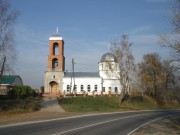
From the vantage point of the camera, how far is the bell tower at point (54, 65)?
2692 inches

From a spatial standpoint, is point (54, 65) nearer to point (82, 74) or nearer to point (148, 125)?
point (82, 74)

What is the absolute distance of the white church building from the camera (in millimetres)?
68806

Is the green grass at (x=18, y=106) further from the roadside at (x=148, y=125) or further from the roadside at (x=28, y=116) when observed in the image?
the roadside at (x=148, y=125)

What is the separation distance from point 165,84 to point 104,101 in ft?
69.7

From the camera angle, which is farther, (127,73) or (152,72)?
(152,72)

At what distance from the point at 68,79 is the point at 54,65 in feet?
16.2

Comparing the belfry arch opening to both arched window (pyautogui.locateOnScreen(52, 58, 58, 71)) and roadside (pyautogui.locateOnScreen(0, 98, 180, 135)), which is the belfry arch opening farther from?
roadside (pyautogui.locateOnScreen(0, 98, 180, 135))

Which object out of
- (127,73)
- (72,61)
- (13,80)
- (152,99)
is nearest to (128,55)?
(127,73)

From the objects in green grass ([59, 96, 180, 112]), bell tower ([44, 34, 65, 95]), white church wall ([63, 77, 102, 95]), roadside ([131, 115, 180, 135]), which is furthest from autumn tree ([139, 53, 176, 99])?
roadside ([131, 115, 180, 135])

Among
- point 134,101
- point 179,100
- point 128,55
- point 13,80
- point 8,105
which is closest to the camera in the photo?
point 8,105

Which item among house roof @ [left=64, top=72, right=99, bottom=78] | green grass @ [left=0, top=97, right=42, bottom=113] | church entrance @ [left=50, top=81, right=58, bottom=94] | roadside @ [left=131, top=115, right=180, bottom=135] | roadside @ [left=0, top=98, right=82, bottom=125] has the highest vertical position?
house roof @ [left=64, top=72, right=99, bottom=78]

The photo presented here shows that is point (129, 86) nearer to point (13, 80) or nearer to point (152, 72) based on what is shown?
point (152, 72)

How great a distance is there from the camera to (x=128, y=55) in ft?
168

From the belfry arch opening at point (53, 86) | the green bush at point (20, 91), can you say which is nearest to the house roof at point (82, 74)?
the belfry arch opening at point (53, 86)
